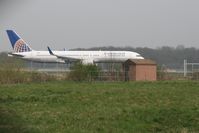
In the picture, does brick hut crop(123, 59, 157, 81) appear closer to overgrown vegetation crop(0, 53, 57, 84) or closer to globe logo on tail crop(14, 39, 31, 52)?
overgrown vegetation crop(0, 53, 57, 84)

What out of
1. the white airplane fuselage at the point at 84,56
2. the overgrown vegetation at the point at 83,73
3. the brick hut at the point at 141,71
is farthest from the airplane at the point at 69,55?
the overgrown vegetation at the point at 83,73

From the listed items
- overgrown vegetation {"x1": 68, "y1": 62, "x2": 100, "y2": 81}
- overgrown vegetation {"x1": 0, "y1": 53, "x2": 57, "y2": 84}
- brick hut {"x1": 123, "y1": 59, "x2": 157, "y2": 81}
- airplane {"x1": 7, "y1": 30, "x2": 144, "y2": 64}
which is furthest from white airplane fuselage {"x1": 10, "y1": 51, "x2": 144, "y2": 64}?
overgrown vegetation {"x1": 0, "y1": 53, "x2": 57, "y2": 84}

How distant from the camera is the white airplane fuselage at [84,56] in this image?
57.5 m

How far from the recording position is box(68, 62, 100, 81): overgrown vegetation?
38.1 metres

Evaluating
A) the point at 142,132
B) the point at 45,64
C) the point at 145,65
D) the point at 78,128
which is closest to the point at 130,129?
the point at 142,132

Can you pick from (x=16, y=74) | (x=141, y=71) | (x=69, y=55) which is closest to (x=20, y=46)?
(x=69, y=55)

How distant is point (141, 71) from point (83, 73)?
5.76 meters

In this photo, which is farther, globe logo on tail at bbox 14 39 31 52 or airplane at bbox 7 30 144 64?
airplane at bbox 7 30 144 64

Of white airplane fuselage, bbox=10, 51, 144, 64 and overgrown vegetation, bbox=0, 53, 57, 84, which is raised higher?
white airplane fuselage, bbox=10, 51, 144, 64

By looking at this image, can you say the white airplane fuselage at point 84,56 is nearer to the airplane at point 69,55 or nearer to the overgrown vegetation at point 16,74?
the airplane at point 69,55

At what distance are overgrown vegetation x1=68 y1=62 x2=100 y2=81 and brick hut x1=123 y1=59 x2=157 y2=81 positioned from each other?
350cm

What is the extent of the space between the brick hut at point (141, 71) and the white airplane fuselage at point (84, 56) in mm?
14672

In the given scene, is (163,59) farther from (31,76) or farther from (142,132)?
(142,132)

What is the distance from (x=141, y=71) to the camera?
4106 centimetres
